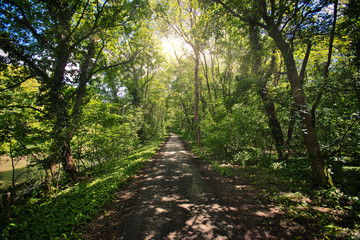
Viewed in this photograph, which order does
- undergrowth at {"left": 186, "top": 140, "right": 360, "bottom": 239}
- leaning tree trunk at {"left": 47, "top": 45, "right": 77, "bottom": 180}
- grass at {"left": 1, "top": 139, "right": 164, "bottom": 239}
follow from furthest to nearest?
leaning tree trunk at {"left": 47, "top": 45, "right": 77, "bottom": 180}
grass at {"left": 1, "top": 139, "right": 164, "bottom": 239}
undergrowth at {"left": 186, "top": 140, "right": 360, "bottom": 239}

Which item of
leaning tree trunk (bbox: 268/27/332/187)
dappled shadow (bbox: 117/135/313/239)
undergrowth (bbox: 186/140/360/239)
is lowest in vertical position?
dappled shadow (bbox: 117/135/313/239)

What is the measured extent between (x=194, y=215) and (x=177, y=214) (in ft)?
1.52

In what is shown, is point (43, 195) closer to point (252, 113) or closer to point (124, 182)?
point (124, 182)

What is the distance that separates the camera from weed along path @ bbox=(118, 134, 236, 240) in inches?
110

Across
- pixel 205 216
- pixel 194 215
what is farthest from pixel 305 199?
pixel 194 215

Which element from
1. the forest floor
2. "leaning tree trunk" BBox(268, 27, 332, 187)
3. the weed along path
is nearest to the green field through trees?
"leaning tree trunk" BBox(268, 27, 332, 187)

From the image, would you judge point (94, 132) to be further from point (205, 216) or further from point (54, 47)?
point (205, 216)

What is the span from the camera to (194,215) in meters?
3.35

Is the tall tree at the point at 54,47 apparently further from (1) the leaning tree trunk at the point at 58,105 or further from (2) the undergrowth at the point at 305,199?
(2) the undergrowth at the point at 305,199

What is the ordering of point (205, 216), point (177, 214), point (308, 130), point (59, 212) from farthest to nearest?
point (308, 130) → point (59, 212) → point (177, 214) → point (205, 216)

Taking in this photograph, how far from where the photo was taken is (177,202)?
13.1 feet

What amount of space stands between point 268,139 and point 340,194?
3517 mm

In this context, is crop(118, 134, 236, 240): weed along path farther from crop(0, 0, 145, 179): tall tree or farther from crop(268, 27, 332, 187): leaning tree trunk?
crop(0, 0, 145, 179): tall tree

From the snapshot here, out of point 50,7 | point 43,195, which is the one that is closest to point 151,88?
point 50,7
